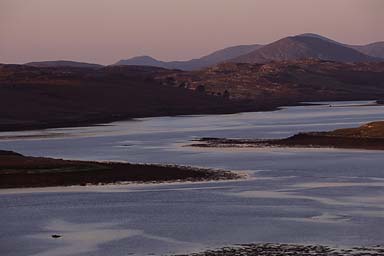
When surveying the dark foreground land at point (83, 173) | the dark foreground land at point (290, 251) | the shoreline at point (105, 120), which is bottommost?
the dark foreground land at point (290, 251)

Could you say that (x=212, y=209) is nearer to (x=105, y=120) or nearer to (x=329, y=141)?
(x=329, y=141)

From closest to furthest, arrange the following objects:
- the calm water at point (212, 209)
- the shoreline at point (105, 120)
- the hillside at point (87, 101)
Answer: the calm water at point (212, 209), the shoreline at point (105, 120), the hillside at point (87, 101)

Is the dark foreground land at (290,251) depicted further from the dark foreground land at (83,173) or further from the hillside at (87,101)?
the hillside at (87,101)

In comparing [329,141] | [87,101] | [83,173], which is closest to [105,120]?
[87,101]

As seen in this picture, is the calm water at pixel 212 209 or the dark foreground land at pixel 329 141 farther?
the dark foreground land at pixel 329 141

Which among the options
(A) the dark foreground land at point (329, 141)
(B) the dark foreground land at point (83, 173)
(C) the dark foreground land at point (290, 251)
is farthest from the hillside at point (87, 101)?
(C) the dark foreground land at point (290, 251)

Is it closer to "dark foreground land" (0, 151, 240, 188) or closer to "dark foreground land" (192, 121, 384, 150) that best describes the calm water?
"dark foreground land" (0, 151, 240, 188)

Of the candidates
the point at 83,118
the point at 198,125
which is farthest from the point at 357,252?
the point at 83,118
